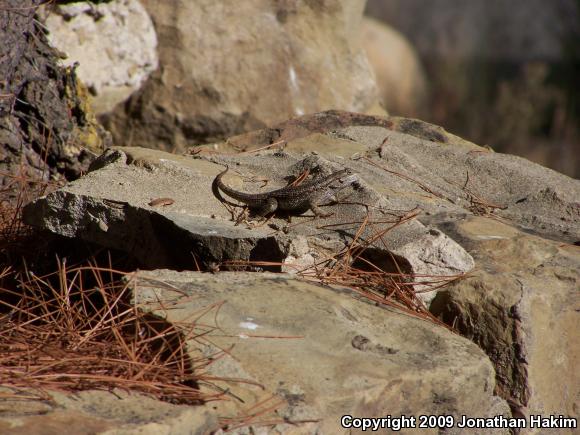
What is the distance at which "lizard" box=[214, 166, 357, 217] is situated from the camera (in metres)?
4.02

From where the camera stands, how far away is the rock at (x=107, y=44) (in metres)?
6.22

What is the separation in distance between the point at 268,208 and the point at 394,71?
9918 millimetres

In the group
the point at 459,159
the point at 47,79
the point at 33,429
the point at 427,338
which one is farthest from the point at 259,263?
the point at 47,79

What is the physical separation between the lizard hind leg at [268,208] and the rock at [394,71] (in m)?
9.24

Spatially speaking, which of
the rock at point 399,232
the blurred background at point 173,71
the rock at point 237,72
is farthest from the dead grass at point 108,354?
the rock at point 237,72

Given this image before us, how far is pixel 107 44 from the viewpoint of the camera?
6.53 metres

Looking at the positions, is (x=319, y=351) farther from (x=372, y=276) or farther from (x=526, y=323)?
(x=526, y=323)

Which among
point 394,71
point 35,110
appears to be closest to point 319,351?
point 35,110

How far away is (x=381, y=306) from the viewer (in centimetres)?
332

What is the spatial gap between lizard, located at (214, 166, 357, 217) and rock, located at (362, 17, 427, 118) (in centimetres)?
914

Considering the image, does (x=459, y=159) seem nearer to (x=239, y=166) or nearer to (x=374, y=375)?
(x=239, y=166)

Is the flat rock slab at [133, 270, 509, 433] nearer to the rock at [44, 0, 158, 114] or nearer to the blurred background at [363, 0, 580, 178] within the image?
the rock at [44, 0, 158, 114]

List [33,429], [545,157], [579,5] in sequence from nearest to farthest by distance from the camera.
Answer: [33,429] → [545,157] → [579,5]

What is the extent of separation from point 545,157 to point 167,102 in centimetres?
753
